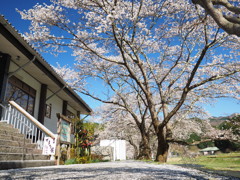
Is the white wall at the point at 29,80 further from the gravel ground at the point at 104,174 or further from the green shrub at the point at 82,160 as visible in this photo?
the gravel ground at the point at 104,174

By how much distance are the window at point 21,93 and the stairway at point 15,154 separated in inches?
83.6

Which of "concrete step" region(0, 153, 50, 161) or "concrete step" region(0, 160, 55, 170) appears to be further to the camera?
"concrete step" region(0, 153, 50, 161)

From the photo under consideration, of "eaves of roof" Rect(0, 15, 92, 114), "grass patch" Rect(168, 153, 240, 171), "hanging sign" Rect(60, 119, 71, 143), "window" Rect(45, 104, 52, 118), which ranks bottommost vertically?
"grass patch" Rect(168, 153, 240, 171)

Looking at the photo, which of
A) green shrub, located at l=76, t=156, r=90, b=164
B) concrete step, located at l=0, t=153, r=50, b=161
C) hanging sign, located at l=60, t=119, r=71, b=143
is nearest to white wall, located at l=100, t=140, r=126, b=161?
green shrub, located at l=76, t=156, r=90, b=164

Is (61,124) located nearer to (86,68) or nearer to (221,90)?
(86,68)

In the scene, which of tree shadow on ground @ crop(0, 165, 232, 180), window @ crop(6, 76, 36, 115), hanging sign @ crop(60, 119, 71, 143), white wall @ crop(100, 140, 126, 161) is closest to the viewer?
tree shadow on ground @ crop(0, 165, 232, 180)

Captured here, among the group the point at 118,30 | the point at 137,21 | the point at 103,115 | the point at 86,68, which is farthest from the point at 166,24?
the point at 103,115

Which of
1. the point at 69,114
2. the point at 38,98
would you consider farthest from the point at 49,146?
the point at 69,114

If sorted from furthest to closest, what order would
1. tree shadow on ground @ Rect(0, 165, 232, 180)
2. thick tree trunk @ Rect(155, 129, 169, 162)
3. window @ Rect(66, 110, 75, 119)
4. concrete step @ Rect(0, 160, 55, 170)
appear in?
1. window @ Rect(66, 110, 75, 119)
2. thick tree trunk @ Rect(155, 129, 169, 162)
3. concrete step @ Rect(0, 160, 55, 170)
4. tree shadow on ground @ Rect(0, 165, 232, 180)

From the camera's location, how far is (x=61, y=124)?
7402 millimetres

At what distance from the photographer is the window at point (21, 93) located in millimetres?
8391

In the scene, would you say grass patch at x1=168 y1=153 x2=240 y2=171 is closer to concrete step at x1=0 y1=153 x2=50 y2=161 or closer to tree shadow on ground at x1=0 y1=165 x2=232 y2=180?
tree shadow on ground at x1=0 y1=165 x2=232 y2=180

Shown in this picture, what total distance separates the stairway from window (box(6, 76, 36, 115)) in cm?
212

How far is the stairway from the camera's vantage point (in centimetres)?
456
